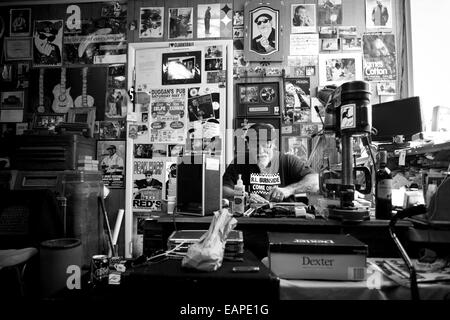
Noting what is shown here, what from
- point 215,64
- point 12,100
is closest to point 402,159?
point 215,64

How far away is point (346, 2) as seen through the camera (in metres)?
2.93

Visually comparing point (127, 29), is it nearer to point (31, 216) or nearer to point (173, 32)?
point (173, 32)

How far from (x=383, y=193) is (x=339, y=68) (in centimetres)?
204

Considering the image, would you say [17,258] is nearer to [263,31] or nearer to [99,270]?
[99,270]

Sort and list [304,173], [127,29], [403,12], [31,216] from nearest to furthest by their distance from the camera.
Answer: [31,216] → [304,173] → [403,12] → [127,29]

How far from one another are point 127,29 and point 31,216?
2.23 metres

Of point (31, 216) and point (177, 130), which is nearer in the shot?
point (31, 216)

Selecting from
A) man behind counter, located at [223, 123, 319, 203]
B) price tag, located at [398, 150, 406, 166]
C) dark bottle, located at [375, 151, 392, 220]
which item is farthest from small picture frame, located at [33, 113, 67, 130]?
price tag, located at [398, 150, 406, 166]

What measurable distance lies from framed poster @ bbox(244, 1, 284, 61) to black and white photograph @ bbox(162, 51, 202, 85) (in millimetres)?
574

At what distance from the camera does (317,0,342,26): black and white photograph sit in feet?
9.58

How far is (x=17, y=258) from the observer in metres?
1.87

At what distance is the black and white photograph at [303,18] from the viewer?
115 inches
